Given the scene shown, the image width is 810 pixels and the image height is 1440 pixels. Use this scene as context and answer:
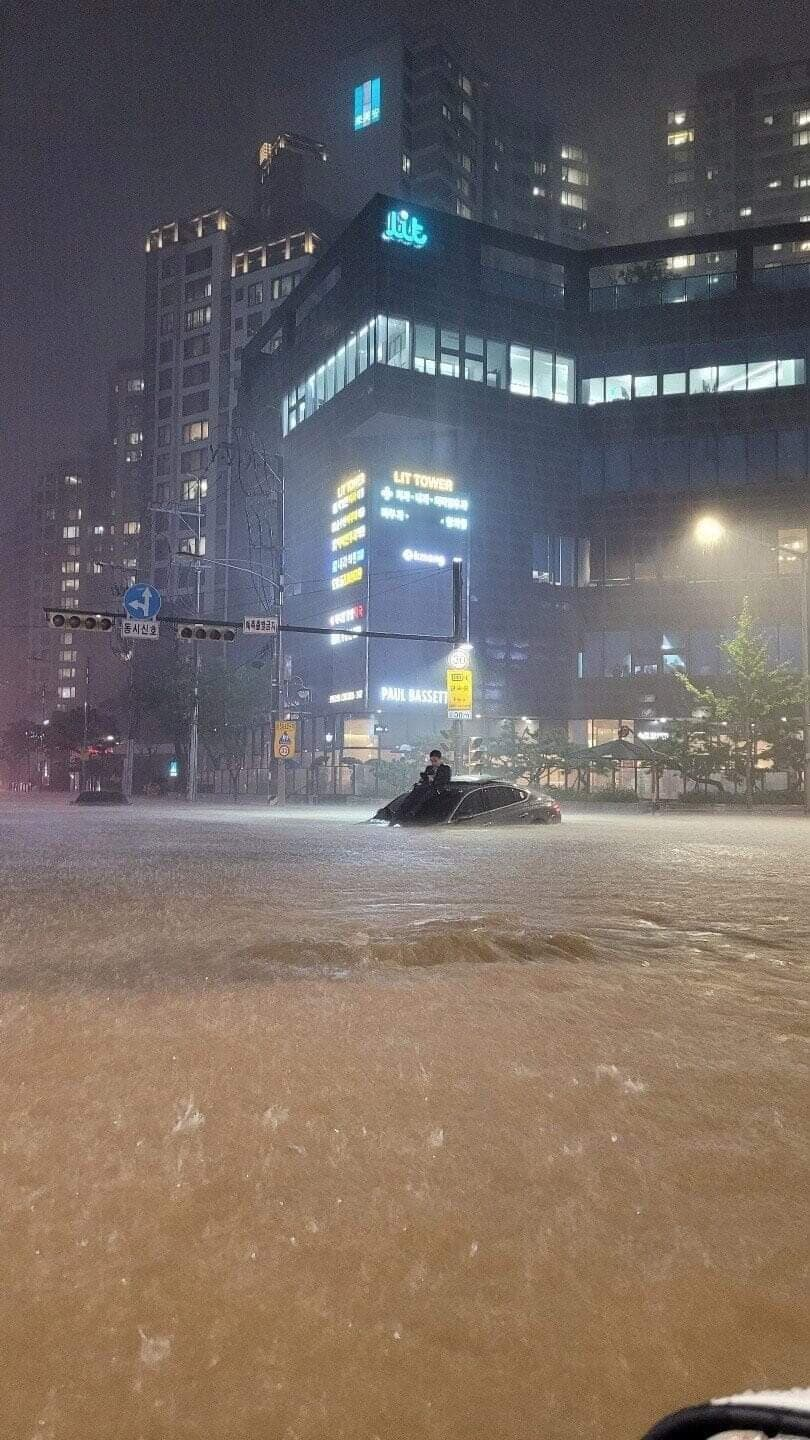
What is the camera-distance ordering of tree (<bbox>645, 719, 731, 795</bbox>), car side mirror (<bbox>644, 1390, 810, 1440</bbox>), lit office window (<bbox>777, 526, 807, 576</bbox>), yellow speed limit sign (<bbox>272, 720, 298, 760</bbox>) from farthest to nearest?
lit office window (<bbox>777, 526, 807, 576</bbox>)
yellow speed limit sign (<bbox>272, 720, 298, 760</bbox>)
tree (<bbox>645, 719, 731, 795</bbox>)
car side mirror (<bbox>644, 1390, 810, 1440</bbox>)

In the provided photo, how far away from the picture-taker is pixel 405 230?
199ft

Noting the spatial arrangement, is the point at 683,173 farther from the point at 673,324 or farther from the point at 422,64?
the point at 673,324

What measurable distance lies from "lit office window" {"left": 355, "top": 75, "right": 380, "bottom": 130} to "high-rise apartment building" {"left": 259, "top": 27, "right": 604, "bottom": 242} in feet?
0.36

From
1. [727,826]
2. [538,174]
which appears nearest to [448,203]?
[538,174]

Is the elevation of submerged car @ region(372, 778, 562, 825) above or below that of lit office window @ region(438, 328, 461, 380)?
below

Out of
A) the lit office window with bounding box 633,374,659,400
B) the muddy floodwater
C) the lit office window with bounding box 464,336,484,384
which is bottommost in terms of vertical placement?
the muddy floodwater

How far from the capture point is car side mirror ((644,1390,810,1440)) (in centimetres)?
124

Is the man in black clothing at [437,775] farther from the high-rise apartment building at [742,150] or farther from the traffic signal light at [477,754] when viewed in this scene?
the high-rise apartment building at [742,150]

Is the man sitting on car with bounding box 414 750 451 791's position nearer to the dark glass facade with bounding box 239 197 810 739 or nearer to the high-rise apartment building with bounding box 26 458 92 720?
the dark glass facade with bounding box 239 197 810 739

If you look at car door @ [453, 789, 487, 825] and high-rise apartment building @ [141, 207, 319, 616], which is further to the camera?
high-rise apartment building @ [141, 207, 319, 616]

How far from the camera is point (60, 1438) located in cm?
187

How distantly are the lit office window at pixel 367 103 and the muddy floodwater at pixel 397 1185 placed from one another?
119741mm

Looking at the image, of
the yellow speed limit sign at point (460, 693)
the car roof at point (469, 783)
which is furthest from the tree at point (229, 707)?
the car roof at point (469, 783)

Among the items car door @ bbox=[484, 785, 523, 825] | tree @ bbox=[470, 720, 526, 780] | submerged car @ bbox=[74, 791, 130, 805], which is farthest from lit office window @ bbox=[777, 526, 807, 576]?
car door @ bbox=[484, 785, 523, 825]
